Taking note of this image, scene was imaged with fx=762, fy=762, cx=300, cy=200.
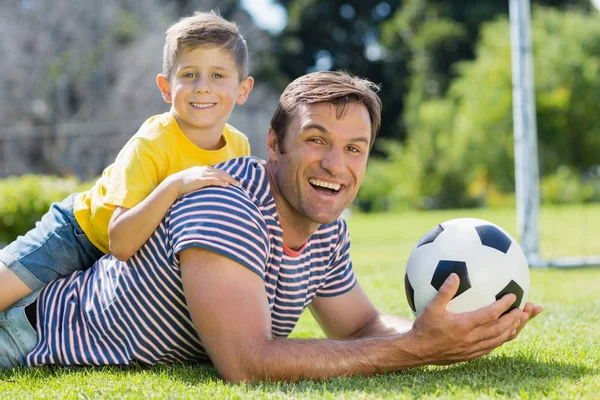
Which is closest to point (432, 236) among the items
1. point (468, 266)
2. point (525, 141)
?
point (468, 266)

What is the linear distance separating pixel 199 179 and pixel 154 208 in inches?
11.0

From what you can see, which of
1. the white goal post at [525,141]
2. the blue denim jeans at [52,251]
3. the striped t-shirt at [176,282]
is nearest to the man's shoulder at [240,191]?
the striped t-shirt at [176,282]

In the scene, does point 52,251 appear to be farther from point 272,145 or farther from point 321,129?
point 321,129

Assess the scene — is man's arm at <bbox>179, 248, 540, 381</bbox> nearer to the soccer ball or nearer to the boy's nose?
the soccer ball

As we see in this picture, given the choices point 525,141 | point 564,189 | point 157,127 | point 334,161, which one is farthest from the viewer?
point 564,189

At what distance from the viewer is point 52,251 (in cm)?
410

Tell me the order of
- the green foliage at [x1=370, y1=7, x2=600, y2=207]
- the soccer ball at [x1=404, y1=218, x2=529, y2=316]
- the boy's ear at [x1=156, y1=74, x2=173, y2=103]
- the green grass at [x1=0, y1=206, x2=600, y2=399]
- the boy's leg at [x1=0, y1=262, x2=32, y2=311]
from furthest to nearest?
the green foliage at [x1=370, y1=7, x2=600, y2=207]
the boy's ear at [x1=156, y1=74, x2=173, y2=103]
the boy's leg at [x1=0, y1=262, x2=32, y2=311]
the soccer ball at [x1=404, y1=218, x2=529, y2=316]
the green grass at [x1=0, y1=206, x2=600, y2=399]

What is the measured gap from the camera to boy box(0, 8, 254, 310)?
352 cm

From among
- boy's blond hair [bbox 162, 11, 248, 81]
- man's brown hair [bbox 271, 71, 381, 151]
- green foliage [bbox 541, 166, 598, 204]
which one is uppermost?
boy's blond hair [bbox 162, 11, 248, 81]

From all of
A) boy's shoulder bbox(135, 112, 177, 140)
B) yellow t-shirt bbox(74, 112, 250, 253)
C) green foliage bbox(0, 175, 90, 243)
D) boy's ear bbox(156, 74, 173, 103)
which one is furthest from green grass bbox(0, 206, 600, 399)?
green foliage bbox(0, 175, 90, 243)

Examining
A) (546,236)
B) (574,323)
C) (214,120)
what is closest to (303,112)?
(214,120)

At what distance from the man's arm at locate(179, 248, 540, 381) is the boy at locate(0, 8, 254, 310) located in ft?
1.41

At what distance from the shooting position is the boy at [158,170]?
11.6 feet

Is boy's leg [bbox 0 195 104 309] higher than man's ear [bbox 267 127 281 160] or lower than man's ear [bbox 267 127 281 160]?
lower
